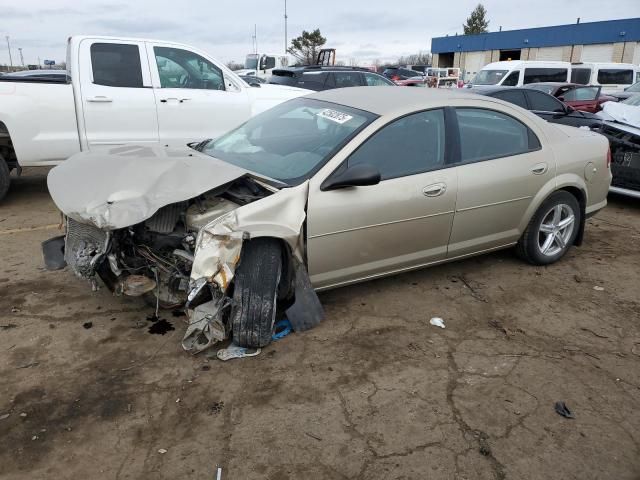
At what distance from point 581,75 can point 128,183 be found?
22715 mm

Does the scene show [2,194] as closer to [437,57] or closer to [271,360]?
[271,360]

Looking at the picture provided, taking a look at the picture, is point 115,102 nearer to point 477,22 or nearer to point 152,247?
point 152,247

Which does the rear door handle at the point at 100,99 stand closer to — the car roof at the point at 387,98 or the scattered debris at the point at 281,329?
the car roof at the point at 387,98

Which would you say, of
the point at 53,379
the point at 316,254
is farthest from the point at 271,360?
the point at 53,379

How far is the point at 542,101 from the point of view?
10.8 metres

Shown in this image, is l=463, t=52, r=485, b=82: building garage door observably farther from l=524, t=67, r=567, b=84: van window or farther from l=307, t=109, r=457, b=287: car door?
l=307, t=109, r=457, b=287: car door

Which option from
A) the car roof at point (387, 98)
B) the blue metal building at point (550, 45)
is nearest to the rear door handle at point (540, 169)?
the car roof at point (387, 98)

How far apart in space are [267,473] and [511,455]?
122 centimetres

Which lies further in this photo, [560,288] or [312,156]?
[560,288]

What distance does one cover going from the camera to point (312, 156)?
3.82 m

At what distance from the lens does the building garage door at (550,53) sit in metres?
41.3

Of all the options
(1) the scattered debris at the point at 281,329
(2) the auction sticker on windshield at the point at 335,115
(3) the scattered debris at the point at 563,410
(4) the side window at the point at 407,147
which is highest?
(2) the auction sticker on windshield at the point at 335,115

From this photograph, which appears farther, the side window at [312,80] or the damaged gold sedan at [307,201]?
the side window at [312,80]

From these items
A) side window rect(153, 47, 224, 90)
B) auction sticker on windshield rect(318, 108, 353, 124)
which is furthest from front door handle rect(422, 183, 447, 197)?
side window rect(153, 47, 224, 90)
